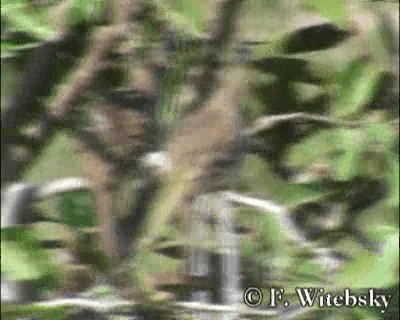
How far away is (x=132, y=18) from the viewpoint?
40.1 inches

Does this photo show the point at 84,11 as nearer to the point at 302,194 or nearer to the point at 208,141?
the point at 208,141

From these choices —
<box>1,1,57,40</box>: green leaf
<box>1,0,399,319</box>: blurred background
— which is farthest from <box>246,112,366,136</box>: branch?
<box>1,1,57,40</box>: green leaf

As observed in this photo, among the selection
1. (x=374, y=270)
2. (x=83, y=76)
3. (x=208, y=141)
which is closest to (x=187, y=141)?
(x=208, y=141)

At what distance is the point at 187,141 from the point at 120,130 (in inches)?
3.0

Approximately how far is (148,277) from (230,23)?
28cm

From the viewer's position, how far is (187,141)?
102cm

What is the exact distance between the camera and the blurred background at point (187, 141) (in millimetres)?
1006

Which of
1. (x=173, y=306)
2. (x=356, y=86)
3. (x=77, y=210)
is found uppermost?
(x=356, y=86)

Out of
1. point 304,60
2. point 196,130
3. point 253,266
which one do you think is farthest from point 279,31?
point 253,266

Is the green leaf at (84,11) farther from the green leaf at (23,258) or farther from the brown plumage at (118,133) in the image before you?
the green leaf at (23,258)

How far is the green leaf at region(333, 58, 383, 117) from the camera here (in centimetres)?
102

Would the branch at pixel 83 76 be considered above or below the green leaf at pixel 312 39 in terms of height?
below

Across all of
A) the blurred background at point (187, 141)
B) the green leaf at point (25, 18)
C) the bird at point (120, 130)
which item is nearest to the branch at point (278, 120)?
the blurred background at point (187, 141)

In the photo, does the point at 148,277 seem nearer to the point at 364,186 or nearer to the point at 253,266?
the point at 253,266
